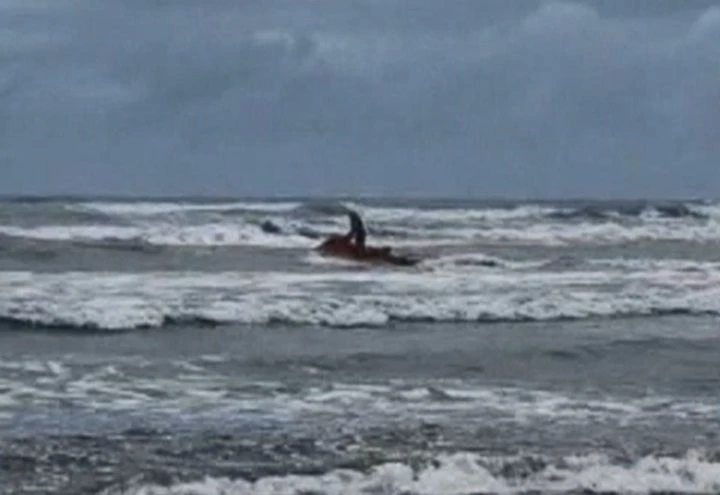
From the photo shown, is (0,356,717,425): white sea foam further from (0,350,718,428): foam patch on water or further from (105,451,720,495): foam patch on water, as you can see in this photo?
(105,451,720,495): foam patch on water

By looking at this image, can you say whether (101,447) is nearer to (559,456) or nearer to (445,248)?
(559,456)

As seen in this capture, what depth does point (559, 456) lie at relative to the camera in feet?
30.8

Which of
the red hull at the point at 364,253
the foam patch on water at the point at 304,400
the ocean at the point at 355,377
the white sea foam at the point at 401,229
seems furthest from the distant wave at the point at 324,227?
the foam patch on water at the point at 304,400

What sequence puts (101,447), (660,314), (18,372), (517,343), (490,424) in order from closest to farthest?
(101,447) < (490,424) < (18,372) < (517,343) < (660,314)

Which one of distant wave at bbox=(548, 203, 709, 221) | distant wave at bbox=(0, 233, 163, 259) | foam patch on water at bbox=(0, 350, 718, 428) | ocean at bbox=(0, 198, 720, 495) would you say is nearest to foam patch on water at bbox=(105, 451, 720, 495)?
ocean at bbox=(0, 198, 720, 495)

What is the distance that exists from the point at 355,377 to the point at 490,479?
15.7ft

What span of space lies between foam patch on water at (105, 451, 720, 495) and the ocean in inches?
0.7

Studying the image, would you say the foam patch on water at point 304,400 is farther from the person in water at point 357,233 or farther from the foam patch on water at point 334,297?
the person in water at point 357,233

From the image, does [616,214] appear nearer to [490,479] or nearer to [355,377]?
[355,377]

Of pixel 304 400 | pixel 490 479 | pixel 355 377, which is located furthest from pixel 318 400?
pixel 490 479

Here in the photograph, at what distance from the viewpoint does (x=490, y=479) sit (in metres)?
8.72

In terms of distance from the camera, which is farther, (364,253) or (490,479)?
(364,253)

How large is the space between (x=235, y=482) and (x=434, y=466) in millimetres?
1132

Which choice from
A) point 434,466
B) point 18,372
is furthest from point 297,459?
point 18,372
